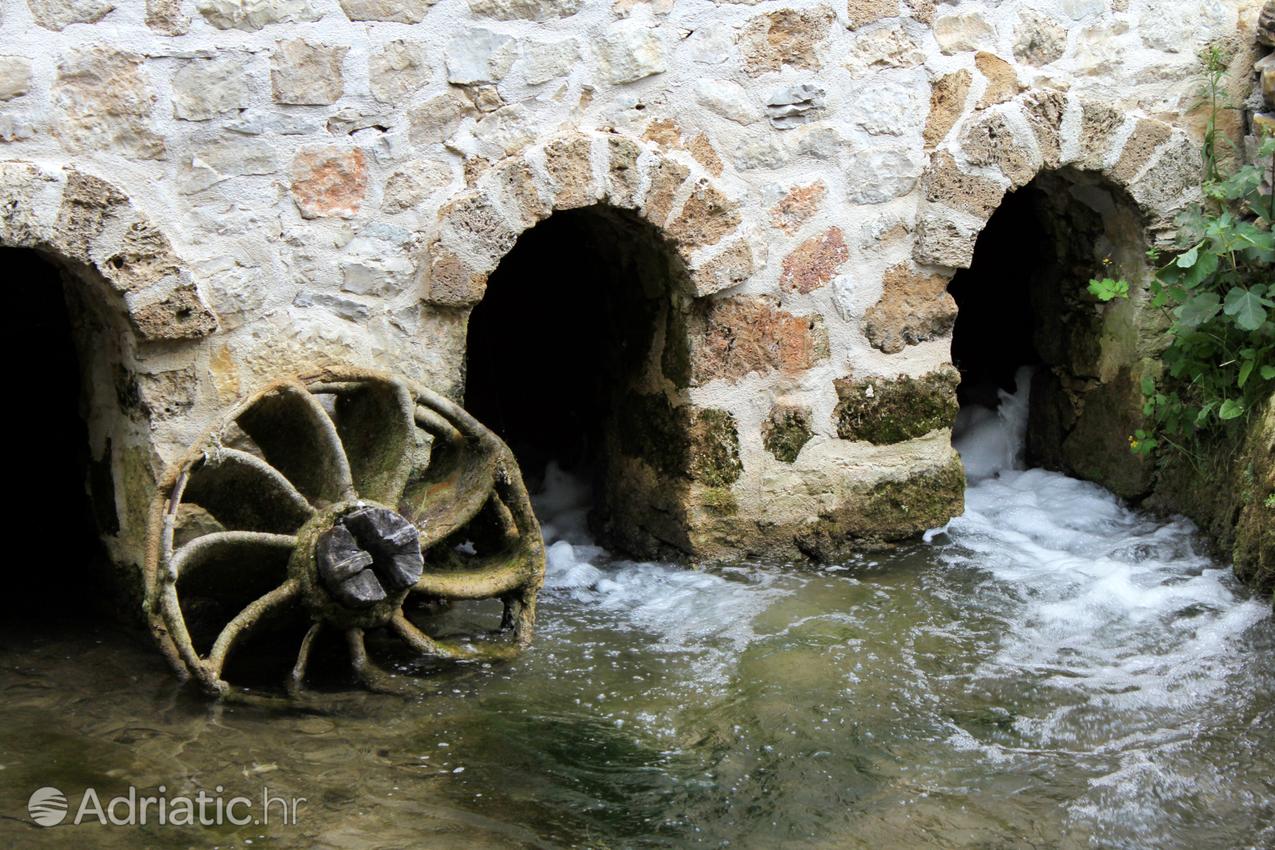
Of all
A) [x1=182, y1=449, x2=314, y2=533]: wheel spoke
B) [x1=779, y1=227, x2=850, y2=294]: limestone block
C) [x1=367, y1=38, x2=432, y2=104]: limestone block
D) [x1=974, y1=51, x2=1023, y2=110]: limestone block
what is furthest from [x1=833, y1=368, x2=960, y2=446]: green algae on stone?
[x1=182, y1=449, x2=314, y2=533]: wheel spoke

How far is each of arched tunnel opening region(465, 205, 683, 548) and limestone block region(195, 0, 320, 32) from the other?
107 centimetres

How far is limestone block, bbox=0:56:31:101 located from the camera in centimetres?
334

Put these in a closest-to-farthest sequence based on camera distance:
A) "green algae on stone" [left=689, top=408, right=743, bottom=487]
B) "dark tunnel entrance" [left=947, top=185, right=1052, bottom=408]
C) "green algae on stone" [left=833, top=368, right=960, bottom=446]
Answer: "green algae on stone" [left=689, top=408, right=743, bottom=487]
"green algae on stone" [left=833, top=368, right=960, bottom=446]
"dark tunnel entrance" [left=947, top=185, right=1052, bottom=408]

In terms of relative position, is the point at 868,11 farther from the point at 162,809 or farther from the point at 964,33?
the point at 162,809

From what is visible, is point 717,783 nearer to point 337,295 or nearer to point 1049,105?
point 337,295

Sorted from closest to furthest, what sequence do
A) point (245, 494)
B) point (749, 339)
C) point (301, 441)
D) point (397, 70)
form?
point (245, 494) → point (301, 441) → point (397, 70) → point (749, 339)

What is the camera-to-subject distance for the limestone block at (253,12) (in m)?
3.55

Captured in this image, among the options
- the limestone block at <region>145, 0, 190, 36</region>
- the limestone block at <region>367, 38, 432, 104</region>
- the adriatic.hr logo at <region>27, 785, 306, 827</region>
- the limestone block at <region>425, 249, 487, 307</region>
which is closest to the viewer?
the adriatic.hr logo at <region>27, 785, 306, 827</region>

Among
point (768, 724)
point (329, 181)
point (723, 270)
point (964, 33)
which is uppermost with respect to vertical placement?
point (964, 33)

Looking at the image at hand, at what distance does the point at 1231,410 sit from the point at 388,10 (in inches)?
111

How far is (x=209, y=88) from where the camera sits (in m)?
3.58

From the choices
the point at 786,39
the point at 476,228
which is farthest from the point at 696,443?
the point at 786,39

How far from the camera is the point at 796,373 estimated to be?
14.5 ft

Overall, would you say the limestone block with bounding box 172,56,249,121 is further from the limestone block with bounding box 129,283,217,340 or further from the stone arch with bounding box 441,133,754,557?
the stone arch with bounding box 441,133,754,557
